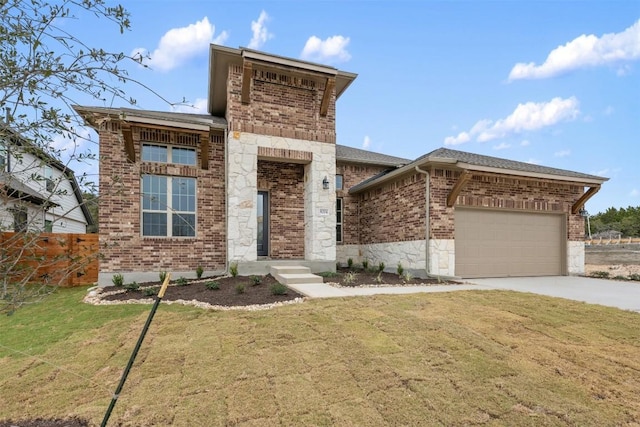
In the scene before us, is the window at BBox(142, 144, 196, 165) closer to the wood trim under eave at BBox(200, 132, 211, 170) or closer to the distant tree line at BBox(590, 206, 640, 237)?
the wood trim under eave at BBox(200, 132, 211, 170)

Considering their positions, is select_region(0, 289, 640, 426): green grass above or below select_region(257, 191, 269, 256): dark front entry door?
below

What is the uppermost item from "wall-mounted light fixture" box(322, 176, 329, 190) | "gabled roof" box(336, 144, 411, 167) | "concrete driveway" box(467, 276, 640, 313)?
"gabled roof" box(336, 144, 411, 167)

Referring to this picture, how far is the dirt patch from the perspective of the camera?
6.23 metres

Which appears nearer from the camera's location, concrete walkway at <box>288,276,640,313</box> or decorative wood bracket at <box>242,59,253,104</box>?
concrete walkway at <box>288,276,640,313</box>

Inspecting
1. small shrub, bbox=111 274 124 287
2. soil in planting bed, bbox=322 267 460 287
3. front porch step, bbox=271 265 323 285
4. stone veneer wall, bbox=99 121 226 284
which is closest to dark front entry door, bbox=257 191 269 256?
stone veneer wall, bbox=99 121 226 284

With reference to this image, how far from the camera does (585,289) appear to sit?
26.3 ft

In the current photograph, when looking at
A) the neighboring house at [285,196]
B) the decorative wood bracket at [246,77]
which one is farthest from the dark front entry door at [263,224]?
the decorative wood bracket at [246,77]

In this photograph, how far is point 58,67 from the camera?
2078 millimetres

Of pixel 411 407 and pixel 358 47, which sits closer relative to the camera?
pixel 411 407

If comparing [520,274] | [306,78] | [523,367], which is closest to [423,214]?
[520,274]

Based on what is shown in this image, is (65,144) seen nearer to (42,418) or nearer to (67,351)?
(42,418)

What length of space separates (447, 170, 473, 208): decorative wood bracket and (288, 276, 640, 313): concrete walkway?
2.42 meters

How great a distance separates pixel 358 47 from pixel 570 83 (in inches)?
332

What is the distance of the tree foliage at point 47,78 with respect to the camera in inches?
76.1
